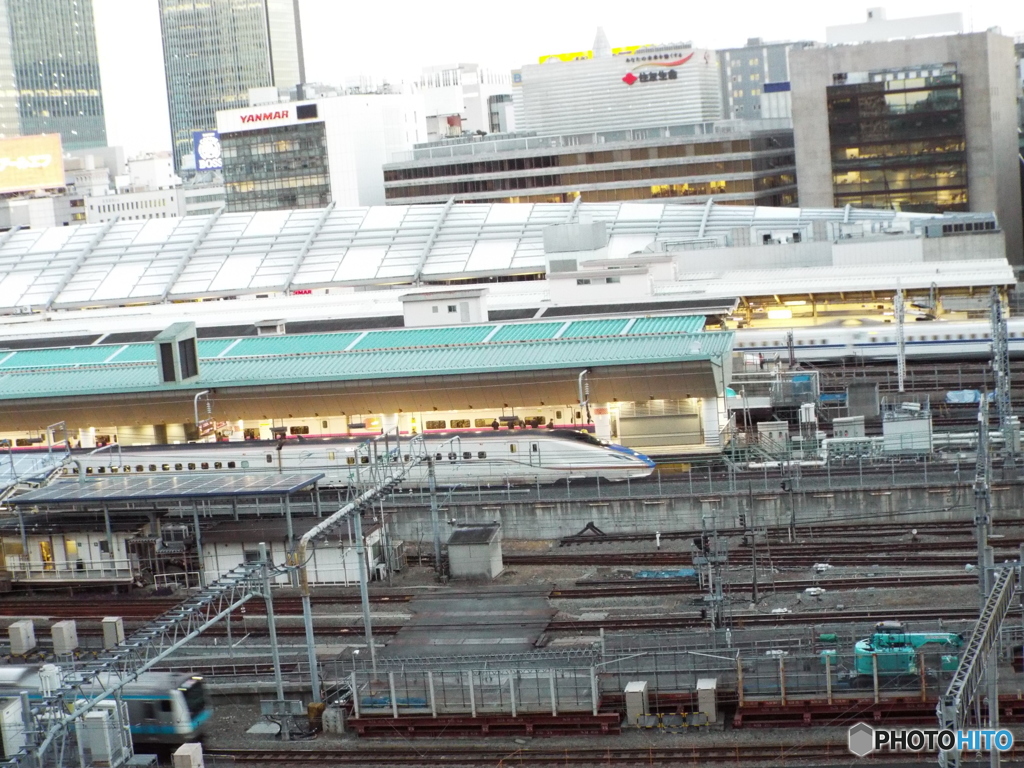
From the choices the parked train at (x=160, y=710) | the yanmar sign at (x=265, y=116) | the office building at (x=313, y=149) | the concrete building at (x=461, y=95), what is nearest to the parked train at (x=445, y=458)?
the parked train at (x=160, y=710)

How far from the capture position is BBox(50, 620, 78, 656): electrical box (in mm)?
25812

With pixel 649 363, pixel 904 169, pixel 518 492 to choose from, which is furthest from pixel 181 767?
pixel 904 169

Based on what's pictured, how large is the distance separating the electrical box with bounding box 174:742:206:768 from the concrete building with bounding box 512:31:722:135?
282 ft

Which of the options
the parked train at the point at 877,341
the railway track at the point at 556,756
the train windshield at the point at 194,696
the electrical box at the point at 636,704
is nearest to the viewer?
the railway track at the point at 556,756

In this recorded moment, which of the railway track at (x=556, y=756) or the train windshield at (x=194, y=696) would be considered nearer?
the railway track at (x=556, y=756)

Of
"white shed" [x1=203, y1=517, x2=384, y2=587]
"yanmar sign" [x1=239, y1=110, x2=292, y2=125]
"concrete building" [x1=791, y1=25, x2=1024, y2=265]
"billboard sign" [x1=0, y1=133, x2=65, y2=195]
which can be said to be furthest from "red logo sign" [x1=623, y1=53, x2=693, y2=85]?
"white shed" [x1=203, y1=517, x2=384, y2=587]

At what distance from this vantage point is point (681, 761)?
19922 mm

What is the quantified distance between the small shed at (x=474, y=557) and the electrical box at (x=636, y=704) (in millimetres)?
9150

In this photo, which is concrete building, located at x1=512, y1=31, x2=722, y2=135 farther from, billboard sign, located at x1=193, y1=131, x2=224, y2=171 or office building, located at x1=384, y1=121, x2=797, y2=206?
billboard sign, located at x1=193, y1=131, x2=224, y2=171

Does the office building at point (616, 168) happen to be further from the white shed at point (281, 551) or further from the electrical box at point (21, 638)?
the electrical box at point (21, 638)

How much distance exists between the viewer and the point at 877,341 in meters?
49.7

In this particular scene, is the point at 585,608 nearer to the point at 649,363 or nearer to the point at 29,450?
the point at 649,363

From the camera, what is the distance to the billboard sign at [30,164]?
133 metres

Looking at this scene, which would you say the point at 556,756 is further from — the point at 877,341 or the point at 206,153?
the point at 206,153
